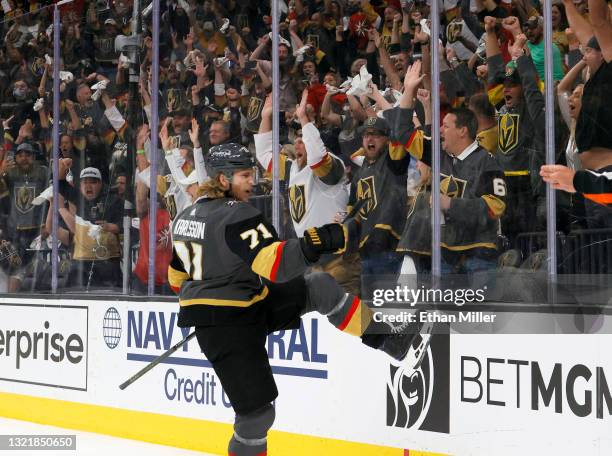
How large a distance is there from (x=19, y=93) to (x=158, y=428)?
2.55 metres

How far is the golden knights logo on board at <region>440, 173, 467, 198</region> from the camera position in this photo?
404cm

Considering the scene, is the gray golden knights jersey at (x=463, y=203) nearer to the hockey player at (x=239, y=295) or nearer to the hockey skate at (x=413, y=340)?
the hockey skate at (x=413, y=340)

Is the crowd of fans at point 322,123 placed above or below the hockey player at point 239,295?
above

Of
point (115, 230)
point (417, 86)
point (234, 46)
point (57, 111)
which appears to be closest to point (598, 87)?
point (417, 86)

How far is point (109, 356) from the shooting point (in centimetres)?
573

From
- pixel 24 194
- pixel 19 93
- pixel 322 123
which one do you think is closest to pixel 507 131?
pixel 322 123

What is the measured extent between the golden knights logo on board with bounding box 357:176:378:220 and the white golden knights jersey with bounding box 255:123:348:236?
0.09 meters

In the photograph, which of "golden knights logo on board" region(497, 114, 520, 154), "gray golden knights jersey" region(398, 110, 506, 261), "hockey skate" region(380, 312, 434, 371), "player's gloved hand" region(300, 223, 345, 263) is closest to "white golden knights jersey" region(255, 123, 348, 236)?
"gray golden knights jersey" region(398, 110, 506, 261)

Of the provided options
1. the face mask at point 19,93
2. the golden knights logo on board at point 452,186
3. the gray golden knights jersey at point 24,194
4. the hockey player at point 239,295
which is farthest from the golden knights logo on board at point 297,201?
the face mask at point 19,93

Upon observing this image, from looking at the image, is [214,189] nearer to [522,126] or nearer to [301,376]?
[522,126]

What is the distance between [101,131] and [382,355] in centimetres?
250

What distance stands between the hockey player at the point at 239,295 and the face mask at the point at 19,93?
10.7ft

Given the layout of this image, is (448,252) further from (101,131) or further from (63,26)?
(63,26)

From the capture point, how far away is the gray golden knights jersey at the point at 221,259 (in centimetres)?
343
